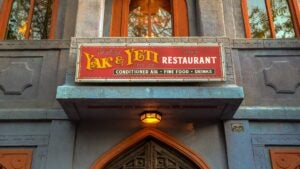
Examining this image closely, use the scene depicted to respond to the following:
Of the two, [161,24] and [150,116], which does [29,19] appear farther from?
[150,116]

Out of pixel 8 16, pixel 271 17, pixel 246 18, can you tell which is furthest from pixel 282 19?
pixel 8 16

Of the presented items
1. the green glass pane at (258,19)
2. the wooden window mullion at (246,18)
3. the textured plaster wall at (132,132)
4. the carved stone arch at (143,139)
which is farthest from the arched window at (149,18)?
the carved stone arch at (143,139)

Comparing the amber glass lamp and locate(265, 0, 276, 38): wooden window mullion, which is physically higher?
locate(265, 0, 276, 38): wooden window mullion

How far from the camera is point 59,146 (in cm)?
673

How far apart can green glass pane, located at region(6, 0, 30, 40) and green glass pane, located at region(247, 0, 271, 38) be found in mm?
4699

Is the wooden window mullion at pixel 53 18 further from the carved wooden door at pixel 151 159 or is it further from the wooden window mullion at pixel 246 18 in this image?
the wooden window mullion at pixel 246 18

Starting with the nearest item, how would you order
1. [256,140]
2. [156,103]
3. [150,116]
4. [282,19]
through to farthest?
[156,103], [150,116], [256,140], [282,19]

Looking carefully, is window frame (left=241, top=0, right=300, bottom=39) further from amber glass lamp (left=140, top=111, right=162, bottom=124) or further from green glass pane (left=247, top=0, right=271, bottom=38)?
amber glass lamp (left=140, top=111, right=162, bottom=124)

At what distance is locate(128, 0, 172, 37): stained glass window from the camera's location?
8055 millimetres

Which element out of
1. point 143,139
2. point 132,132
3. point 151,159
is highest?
point 132,132

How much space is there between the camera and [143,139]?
6.98 m

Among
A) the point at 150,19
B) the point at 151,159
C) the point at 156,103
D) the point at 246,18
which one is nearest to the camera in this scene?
the point at 156,103

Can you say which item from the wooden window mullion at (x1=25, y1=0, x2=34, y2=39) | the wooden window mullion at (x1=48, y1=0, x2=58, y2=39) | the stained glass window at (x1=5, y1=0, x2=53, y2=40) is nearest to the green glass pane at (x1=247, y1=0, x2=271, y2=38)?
the wooden window mullion at (x1=48, y1=0, x2=58, y2=39)

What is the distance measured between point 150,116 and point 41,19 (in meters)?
3.42
